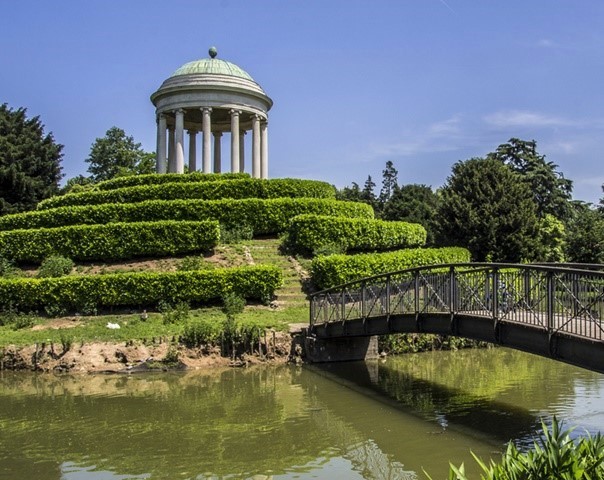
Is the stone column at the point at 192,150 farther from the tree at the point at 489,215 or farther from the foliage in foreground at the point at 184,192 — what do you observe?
the tree at the point at 489,215

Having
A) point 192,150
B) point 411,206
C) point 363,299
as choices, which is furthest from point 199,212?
point 411,206

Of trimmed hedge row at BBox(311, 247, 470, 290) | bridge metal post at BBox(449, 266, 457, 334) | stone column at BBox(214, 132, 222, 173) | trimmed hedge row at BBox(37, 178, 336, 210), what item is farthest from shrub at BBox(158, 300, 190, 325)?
stone column at BBox(214, 132, 222, 173)

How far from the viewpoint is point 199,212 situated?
32.5 m

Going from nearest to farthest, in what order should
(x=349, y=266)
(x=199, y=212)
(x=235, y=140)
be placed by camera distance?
(x=349, y=266) < (x=199, y=212) < (x=235, y=140)

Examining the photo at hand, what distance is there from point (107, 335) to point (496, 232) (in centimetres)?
2587

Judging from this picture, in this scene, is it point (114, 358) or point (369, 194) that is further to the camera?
point (369, 194)

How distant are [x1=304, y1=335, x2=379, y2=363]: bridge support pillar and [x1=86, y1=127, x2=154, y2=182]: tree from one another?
1706 inches

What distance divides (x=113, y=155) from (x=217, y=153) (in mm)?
21732

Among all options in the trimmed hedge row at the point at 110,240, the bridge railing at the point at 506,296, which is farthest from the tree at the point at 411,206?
the bridge railing at the point at 506,296

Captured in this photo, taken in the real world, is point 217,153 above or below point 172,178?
above

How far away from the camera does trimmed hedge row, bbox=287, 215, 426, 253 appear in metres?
31.1

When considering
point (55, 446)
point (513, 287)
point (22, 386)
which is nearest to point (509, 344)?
point (513, 287)

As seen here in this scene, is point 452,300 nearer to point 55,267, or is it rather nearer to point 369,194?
point 55,267

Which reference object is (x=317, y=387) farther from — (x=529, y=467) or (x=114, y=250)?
(x=114, y=250)
